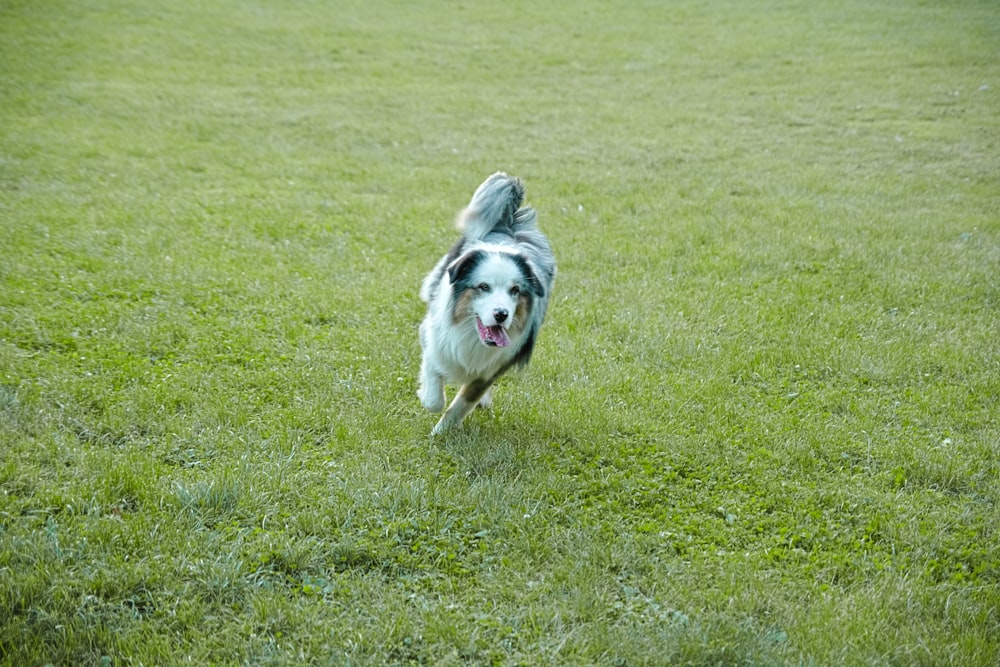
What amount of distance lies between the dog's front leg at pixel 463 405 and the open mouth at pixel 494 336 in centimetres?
44

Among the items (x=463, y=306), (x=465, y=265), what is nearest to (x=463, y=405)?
(x=463, y=306)

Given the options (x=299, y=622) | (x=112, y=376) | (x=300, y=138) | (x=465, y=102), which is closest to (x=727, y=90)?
(x=465, y=102)

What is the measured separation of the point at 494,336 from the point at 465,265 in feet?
1.53

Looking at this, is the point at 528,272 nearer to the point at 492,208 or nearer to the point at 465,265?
the point at 465,265

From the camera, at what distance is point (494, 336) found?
5.03m

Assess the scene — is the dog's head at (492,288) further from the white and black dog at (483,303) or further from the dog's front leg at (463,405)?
the dog's front leg at (463,405)

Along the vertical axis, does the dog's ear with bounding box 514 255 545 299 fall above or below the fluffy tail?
below

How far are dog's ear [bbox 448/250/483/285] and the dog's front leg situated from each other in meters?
0.77

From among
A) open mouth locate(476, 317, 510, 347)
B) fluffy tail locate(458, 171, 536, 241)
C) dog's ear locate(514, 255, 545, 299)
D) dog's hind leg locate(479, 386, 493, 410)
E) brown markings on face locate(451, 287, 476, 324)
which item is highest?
fluffy tail locate(458, 171, 536, 241)

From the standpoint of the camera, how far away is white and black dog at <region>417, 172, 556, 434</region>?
5.00 metres

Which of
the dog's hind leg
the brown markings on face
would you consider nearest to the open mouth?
the brown markings on face

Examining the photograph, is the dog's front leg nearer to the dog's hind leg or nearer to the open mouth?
the dog's hind leg

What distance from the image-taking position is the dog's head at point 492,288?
4.94 meters

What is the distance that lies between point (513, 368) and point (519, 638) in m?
2.21
